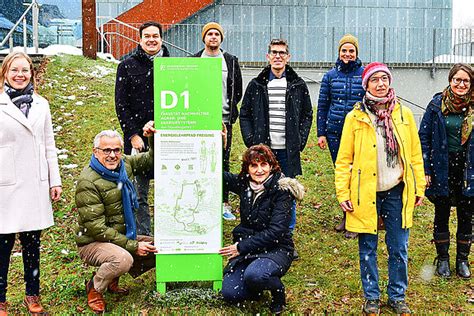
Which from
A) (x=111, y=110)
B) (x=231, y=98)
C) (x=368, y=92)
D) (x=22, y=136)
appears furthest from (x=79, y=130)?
(x=368, y=92)

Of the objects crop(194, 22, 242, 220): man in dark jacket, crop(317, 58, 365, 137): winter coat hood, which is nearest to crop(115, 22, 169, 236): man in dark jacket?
crop(194, 22, 242, 220): man in dark jacket

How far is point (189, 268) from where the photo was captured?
194 inches

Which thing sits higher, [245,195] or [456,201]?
[245,195]

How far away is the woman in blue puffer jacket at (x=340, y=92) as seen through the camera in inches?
239

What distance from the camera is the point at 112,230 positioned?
462cm

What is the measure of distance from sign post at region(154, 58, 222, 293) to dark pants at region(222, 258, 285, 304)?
0.23m

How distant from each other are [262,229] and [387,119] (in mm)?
1347

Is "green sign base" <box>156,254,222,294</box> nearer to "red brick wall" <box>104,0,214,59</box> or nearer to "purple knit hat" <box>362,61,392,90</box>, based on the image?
"purple knit hat" <box>362,61,392,90</box>

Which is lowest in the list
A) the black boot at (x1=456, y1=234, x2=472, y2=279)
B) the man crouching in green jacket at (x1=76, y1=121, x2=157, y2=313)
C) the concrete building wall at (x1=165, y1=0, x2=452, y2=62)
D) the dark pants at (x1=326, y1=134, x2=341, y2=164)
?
the black boot at (x1=456, y1=234, x2=472, y2=279)

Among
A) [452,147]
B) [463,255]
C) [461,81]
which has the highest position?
[461,81]

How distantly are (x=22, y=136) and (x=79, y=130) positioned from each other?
5.31 meters

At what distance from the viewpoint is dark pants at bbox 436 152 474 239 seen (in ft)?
17.5

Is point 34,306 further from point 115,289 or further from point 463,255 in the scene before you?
point 463,255

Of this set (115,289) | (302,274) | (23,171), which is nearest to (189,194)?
(115,289)
